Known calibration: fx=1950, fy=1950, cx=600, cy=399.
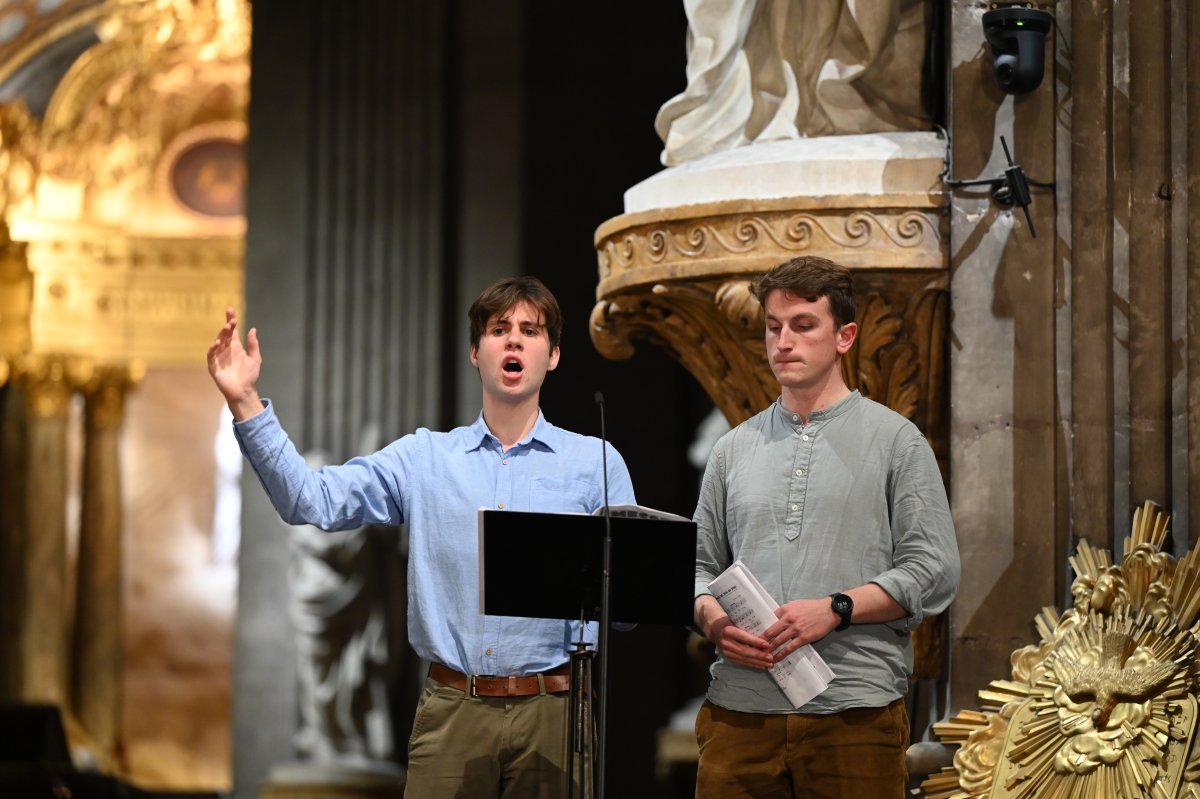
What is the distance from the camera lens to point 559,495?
4070 mm

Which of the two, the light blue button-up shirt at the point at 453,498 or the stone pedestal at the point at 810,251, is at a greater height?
the stone pedestal at the point at 810,251

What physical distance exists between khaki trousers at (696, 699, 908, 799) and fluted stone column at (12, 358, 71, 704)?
12085 mm

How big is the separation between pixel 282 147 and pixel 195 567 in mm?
8112

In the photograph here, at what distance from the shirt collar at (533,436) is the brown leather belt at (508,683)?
0.46 metres

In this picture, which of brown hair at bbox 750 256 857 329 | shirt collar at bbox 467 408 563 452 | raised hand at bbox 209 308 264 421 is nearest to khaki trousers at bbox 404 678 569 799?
shirt collar at bbox 467 408 563 452

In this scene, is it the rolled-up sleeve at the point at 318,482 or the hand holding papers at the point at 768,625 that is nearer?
the hand holding papers at the point at 768,625

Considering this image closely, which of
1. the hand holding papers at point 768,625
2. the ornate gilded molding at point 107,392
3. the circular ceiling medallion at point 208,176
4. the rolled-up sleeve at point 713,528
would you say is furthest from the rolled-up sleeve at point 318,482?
the circular ceiling medallion at point 208,176

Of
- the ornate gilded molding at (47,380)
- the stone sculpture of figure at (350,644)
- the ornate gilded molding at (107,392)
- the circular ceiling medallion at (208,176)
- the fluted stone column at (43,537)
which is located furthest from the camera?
the circular ceiling medallion at (208,176)

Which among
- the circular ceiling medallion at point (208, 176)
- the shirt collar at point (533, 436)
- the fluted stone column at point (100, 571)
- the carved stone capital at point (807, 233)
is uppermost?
the circular ceiling medallion at point (208, 176)

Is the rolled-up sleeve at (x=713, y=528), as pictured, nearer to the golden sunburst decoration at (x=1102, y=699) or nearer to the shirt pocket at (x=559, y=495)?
the shirt pocket at (x=559, y=495)

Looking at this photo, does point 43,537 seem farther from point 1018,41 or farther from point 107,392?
point 1018,41

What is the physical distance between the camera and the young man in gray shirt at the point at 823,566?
3.72 metres

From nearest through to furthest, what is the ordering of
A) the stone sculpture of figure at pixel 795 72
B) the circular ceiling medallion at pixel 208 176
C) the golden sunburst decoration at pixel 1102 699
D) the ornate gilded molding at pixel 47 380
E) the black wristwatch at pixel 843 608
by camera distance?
1. the black wristwatch at pixel 843 608
2. the golden sunburst decoration at pixel 1102 699
3. the stone sculpture of figure at pixel 795 72
4. the ornate gilded molding at pixel 47 380
5. the circular ceiling medallion at pixel 208 176

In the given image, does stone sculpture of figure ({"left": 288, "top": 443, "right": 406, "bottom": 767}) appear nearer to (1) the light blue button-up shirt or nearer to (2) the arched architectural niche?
(1) the light blue button-up shirt
